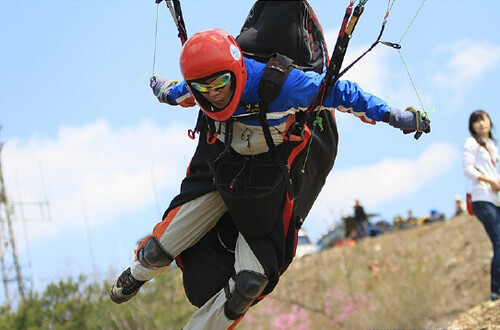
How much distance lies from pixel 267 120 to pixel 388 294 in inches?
418

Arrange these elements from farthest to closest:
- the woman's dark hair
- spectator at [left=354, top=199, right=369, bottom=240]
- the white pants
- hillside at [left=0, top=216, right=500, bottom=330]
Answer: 1. spectator at [left=354, top=199, right=369, bottom=240]
2. hillside at [left=0, top=216, right=500, bottom=330]
3. the woman's dark hair
4. the white pants

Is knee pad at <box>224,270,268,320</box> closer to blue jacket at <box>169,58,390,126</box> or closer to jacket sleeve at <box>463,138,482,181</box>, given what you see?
blue jacket at <box>169,58,390,126</box>

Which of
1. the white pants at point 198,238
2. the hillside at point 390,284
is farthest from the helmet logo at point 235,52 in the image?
the hillside at point 390,284

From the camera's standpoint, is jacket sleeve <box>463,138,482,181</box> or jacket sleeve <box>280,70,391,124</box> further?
jacket sleeve <box>463,138,482,181</box>

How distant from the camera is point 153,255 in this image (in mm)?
4520

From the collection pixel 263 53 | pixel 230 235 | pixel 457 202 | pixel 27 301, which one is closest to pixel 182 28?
pixel 263 53

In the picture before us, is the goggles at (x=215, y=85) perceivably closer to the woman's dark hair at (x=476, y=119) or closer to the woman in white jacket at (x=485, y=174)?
the woman in white jacket at (x=485, y=174)

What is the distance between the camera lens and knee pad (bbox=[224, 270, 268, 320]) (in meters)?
4.29

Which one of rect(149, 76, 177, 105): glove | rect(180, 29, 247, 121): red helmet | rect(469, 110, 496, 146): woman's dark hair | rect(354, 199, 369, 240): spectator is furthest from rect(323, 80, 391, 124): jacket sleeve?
rect(354, 199, 369, 240): spectator

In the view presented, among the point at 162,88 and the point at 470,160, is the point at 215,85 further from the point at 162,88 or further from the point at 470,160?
the point at 470,160

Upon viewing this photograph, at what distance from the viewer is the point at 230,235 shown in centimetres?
476

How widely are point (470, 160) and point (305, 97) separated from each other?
340 cm

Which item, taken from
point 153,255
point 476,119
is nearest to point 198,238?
point 153,255

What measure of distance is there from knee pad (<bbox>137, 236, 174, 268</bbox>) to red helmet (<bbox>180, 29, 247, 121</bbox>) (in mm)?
982
